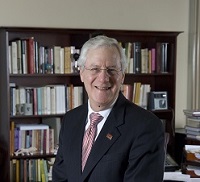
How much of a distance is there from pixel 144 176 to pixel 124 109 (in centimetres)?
30

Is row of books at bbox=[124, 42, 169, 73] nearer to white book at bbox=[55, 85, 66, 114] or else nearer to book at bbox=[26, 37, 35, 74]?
white book at bbox=[55, 85, 66, 114]

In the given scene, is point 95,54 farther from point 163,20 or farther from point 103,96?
point 163,20

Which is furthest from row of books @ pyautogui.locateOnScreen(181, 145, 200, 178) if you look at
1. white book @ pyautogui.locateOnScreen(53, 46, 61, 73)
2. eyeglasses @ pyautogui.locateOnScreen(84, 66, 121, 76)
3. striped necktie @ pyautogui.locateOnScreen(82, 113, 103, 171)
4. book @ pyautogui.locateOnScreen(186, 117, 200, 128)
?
white book @ pyautogui.locateOnScreen(53, 46, 61, 73)

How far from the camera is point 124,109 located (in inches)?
67.2

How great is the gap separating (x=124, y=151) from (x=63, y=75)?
7.85 ft

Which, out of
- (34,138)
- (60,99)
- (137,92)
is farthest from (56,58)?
(137,92)

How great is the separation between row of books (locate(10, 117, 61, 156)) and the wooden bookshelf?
80 mm

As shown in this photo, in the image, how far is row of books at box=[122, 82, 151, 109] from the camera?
13.6ft

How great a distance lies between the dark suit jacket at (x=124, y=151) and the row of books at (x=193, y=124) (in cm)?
229

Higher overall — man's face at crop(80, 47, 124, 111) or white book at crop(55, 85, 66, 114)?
Result: man's face at crop(80, 47, 124, 111)

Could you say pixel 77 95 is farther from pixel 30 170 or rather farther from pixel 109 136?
pixel 109 136

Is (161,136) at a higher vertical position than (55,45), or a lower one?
lower

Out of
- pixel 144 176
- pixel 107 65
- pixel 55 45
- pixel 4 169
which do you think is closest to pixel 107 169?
pixel 144 176

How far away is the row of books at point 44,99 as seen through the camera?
149 inches
